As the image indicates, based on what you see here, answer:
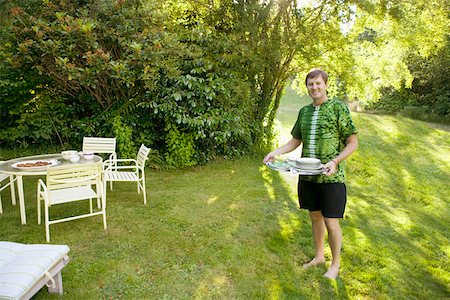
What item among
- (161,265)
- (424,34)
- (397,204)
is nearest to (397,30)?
(424,34)

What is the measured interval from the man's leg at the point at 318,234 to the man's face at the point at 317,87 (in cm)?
102

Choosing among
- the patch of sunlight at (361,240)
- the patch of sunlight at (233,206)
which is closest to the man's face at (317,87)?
the patch of sunlight at (361,240)

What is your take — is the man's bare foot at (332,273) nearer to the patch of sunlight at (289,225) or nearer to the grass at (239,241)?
the grass at (239,241)

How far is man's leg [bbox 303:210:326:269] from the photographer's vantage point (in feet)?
9.57

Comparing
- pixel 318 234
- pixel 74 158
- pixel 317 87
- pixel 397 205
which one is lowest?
pixel 397 205

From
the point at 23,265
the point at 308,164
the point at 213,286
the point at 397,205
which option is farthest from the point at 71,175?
the point at 397,205

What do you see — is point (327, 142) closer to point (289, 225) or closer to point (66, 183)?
point (289, 225)

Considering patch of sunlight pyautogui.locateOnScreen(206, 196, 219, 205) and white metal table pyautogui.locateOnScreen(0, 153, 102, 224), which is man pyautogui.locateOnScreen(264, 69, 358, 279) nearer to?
patch of sunlight pyautogui.locateOnScreen(206, 196, 219, 205)

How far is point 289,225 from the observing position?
4.08 metres

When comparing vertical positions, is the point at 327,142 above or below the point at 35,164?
above

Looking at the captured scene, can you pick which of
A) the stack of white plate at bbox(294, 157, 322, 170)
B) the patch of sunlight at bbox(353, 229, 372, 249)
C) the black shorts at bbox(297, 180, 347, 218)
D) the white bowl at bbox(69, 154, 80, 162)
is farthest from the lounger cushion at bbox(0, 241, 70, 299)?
the patch of sunlight at bbox(353, 229, 372, 249)

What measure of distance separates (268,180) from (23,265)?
428cm

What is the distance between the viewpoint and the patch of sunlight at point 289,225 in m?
3.83

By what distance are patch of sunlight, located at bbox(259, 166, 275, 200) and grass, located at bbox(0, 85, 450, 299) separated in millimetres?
34
